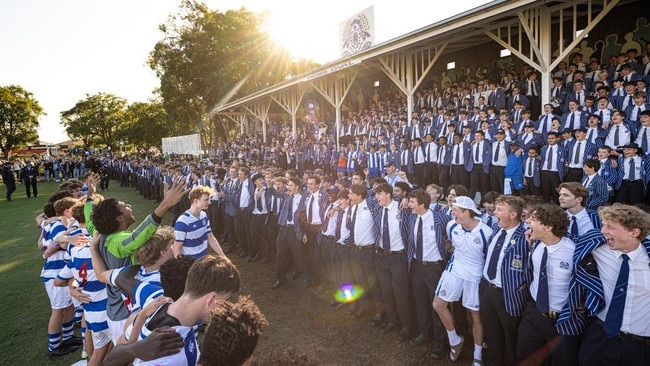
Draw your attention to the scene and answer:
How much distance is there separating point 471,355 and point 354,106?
2073 centimetres

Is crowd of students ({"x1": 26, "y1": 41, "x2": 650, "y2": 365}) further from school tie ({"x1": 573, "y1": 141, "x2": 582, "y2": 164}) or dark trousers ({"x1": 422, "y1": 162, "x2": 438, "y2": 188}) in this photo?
dark trousers ({"x1": 422, "y1": 162, "x2": 438, "y2": 188})

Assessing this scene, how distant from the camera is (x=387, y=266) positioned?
17.3 ft

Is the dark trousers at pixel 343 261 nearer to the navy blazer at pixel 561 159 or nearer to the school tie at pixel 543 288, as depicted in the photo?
the school tie at pixel 543 288

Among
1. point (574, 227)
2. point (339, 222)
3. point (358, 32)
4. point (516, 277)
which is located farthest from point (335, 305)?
point (358, 32)

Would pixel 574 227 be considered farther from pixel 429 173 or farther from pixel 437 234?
pixel 429 173

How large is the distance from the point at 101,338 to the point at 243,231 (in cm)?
550

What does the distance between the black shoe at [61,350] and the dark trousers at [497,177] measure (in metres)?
9.94

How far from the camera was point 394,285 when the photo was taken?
5.19 m

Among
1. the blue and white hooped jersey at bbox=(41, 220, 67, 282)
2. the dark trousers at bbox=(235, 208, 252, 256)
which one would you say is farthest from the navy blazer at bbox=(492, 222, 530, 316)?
the dark trousers at bbox=(235, 208, 252, 256)

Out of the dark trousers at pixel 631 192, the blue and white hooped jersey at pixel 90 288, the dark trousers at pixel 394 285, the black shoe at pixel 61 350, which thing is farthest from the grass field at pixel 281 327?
the dark trousers at pixel 631 192

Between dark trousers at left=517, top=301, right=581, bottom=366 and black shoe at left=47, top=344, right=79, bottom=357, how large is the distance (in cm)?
575

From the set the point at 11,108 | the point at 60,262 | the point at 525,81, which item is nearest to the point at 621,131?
the point at 525,81

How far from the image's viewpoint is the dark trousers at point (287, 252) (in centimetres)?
728

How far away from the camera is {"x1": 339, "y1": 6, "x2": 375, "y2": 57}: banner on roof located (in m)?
18.6
